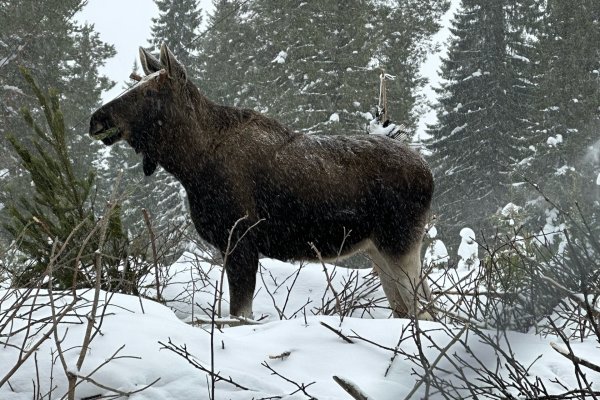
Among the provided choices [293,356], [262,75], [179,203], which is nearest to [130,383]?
[293,356]

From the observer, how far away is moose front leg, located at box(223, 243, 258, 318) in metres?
4.63

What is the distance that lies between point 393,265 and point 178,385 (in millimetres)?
2992

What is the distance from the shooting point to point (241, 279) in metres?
4.64

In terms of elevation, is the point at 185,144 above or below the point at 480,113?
below

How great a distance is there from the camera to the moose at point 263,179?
4.67 m

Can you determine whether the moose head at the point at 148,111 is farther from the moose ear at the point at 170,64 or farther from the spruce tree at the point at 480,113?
the spruce tree at the point at 480,113

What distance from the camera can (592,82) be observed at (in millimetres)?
29469

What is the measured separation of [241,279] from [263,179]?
678mm

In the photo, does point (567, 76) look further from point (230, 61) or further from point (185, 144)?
point (185, 144)

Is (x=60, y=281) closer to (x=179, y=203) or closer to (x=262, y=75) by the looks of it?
(x=262, y=75)

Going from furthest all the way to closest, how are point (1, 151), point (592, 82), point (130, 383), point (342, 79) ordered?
point (592, 82) < point (342, 79) < point (1, 151) < point (130, 383)

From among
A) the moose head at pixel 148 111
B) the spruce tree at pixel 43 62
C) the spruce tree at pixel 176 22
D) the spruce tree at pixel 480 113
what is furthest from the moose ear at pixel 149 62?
the spruce tree at pixel 176 22

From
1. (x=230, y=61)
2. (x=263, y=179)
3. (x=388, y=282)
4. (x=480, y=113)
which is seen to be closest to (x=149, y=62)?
(x=263, y=179)

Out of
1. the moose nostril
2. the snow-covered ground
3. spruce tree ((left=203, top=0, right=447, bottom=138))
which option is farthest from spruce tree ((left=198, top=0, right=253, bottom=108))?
the snow-covered ground
